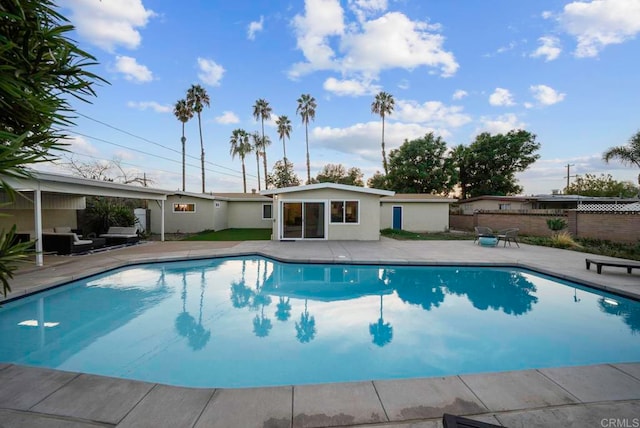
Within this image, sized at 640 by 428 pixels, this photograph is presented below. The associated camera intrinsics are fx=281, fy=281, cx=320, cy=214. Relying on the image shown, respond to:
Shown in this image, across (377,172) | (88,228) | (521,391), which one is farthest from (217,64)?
(377,172)

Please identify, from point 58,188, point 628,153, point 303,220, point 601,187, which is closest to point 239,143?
point 303,220

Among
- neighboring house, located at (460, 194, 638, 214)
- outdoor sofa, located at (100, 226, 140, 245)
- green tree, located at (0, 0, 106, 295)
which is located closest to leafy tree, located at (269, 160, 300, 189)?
neighboring house, located at (460, 194, 638, 214)

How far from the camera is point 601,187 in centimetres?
3016

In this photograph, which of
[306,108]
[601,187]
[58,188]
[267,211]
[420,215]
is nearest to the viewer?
[58,188]

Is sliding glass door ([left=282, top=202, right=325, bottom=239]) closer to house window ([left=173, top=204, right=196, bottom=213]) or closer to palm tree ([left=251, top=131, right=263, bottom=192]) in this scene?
house window ([left=173, top=204, right=196, bottom=213])

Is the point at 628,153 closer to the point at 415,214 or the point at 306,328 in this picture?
the point at 415,214

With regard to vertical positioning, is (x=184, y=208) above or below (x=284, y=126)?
below

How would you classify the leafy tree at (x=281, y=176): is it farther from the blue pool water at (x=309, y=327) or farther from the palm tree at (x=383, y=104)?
the blue pool water at (x=309, y=327)

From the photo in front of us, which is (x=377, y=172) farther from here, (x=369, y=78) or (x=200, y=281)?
(x=200, y=281)

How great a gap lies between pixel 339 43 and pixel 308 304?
13.8m

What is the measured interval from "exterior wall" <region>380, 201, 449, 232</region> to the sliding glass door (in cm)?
676

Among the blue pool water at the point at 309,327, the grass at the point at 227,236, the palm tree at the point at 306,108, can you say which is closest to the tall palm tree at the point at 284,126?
the palm tree at the point at 306,108

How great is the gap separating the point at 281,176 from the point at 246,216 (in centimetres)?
1537

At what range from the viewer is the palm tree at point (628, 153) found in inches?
650
